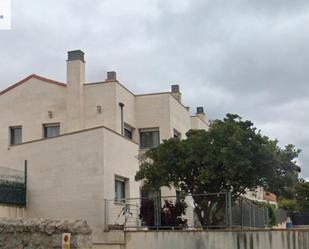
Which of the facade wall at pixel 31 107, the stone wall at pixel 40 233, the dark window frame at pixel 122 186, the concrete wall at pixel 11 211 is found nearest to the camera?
the stone wall at pixel 40 233

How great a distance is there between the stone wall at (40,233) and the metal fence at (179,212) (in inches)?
397

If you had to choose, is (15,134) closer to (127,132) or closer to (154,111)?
(127,132)

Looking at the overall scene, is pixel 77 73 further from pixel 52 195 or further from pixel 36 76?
pixel 52 195

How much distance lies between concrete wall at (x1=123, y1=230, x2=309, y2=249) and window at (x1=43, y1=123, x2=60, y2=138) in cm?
1290

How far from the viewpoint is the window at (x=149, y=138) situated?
3547 cm

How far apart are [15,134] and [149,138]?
8271 mm

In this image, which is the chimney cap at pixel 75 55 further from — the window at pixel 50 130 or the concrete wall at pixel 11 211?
the concrete wall at pixel 11 211

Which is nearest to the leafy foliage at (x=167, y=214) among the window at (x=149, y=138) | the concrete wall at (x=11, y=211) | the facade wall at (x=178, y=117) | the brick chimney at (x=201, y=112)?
the concrete wall at (x=11, y=211)

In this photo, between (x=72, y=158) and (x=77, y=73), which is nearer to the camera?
(x=72, y=158)

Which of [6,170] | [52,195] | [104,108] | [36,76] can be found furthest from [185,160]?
[36,76]

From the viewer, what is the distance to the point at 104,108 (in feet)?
106

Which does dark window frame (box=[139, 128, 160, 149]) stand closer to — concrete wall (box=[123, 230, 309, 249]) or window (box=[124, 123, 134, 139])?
window (box=[124, 123, 134, 139])

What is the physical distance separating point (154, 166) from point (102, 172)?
223 centimetres

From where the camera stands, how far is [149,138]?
3562cm
